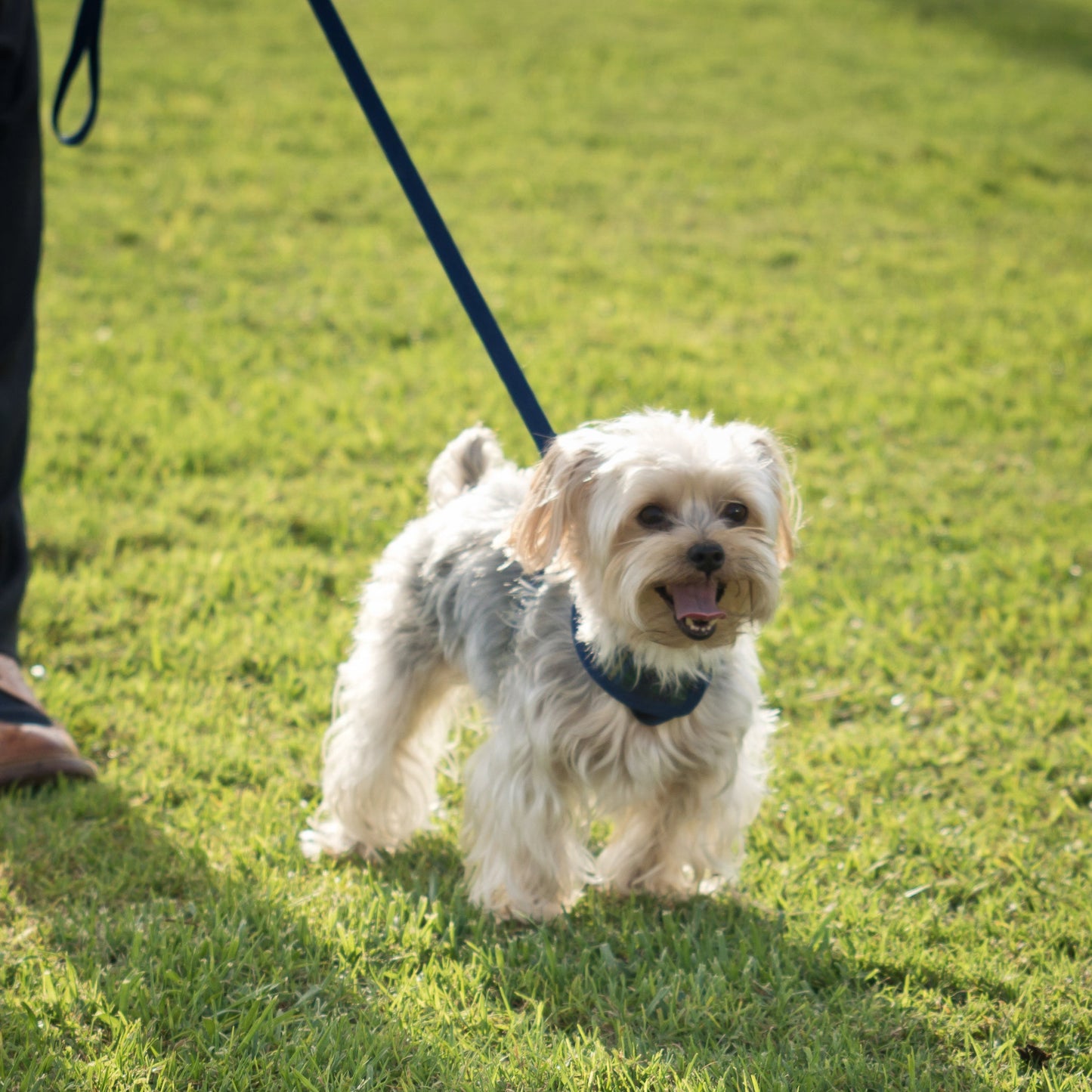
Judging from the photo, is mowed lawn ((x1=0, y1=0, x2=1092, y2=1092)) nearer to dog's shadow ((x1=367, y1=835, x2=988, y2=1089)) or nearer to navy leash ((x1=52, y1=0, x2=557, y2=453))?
dog's shadow ((x1=367, y1=835, x2=988, y2=1089))

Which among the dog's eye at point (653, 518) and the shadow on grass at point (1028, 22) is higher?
the shadow on grass at point (1028, 22)

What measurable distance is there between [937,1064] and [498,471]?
2284 millimetres

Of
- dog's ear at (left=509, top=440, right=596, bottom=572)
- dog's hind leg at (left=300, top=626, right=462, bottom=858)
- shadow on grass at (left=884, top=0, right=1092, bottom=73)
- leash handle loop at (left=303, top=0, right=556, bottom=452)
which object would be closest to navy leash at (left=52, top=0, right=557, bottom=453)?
leash handle loop at (left=303, top=0, right=556, bottom=452)

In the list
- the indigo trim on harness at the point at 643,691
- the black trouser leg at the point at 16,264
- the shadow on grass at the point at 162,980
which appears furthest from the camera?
the black trouser leg at the point at 16,264

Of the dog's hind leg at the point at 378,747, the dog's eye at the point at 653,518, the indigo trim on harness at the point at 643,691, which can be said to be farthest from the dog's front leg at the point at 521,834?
the dog's eye at the point at 653,518

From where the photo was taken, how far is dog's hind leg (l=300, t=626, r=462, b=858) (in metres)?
4.18

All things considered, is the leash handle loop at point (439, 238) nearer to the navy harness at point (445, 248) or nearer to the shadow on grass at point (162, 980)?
the navy harness at point (445, 248)

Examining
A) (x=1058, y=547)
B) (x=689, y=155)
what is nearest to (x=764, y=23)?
(x=689, y=155)

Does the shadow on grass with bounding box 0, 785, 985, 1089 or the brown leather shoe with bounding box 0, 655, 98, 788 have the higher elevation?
the shadow on grass with bounding box 0, 785, 985, 1089

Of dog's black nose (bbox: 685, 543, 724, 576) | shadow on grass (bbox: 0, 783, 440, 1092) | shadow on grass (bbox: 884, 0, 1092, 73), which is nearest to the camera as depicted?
shadow on grass (bbox: 0, 783, 440, 1092)

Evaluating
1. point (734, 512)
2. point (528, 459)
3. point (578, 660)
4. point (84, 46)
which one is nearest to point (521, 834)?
point (578, 660)

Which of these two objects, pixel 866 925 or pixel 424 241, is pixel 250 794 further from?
pixel 424 241

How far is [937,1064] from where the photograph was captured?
3.13 metres

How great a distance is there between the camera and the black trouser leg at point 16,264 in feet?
14.5
